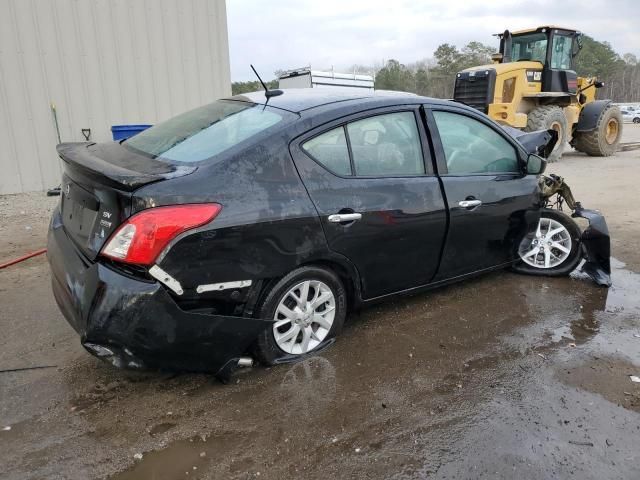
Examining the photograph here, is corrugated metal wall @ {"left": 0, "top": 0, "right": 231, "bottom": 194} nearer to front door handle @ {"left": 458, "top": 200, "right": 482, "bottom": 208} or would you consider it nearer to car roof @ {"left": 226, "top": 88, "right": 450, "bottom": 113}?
car roof @ {"left": 226, "top": 88, "right": 450, "bottom": 113}

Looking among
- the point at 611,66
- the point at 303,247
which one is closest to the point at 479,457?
the point at 303,247

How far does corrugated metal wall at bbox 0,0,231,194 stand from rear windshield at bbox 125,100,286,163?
19.8 feet

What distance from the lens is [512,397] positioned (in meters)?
2.81

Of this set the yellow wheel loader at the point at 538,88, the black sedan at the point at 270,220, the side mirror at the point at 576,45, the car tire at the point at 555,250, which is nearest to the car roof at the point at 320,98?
the black sedan at the point at 270,220

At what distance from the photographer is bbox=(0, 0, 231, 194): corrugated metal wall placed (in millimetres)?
8055

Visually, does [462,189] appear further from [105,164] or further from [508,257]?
[105,164]

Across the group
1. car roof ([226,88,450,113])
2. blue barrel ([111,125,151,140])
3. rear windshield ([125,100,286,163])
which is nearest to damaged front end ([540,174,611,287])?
car roof ([226,88,450,113])

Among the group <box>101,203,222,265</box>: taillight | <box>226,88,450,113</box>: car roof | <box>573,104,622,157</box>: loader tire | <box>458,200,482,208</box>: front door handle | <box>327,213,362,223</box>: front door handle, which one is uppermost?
<box>226,88,450,113</box>: car roof

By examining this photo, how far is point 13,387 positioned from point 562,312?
379cm

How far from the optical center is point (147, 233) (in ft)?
Answer: 7.95

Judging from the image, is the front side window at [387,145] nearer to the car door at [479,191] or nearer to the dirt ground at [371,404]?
the car door at [479,191]

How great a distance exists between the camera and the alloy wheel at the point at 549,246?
4566mm

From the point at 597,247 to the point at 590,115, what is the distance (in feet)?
36.5

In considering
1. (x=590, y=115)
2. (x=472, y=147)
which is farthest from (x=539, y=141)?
(x=590, y=115)
